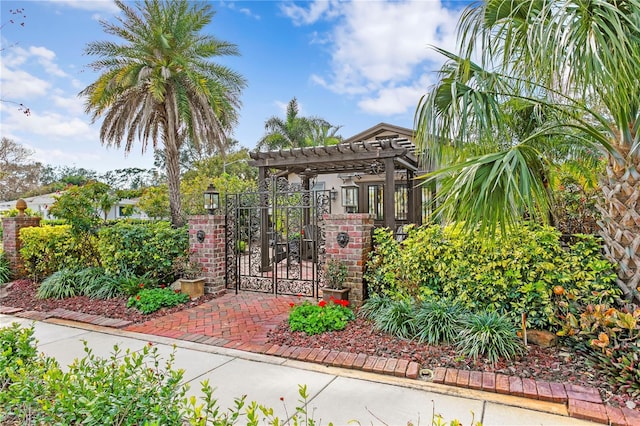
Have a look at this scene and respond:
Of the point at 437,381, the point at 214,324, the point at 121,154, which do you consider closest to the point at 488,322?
the point at 437,381

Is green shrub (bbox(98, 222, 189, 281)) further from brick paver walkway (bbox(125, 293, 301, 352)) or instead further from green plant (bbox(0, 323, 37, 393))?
green plant (bbox(0, 323, 37, 393))

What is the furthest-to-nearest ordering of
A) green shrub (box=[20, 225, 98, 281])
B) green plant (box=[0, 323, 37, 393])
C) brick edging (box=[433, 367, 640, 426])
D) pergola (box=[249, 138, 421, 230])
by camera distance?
pergola (box=[249, 138, 421, 230]) → green shrub (box=[20, 225, 98, 281]) → green plant (box=[0, 323, 37, 393]) → brick edging (box=[433, 367, 640, 426])

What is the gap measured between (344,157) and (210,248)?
3.45 m

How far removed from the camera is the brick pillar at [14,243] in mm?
8133

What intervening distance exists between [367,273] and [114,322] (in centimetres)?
365

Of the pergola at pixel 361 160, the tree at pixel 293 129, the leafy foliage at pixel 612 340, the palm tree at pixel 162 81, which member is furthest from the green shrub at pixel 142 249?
the tree at pixel 293 129

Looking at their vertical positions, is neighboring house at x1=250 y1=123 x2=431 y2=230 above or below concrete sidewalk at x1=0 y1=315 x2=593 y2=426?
above

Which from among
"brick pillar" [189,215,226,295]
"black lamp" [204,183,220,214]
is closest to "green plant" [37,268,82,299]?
"brick pillar" [189,215,226,295]

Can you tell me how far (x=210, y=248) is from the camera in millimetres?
6516

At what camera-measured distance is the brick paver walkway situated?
431 centimetres

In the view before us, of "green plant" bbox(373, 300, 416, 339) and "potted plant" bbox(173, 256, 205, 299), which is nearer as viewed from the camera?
"green plant" bbox(373, 300, 416, 339)

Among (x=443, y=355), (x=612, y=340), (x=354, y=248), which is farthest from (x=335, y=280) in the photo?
(x=612, y=340)

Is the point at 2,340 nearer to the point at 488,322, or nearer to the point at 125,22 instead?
the point at 488,322

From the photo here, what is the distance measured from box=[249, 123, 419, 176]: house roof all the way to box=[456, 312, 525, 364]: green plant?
170 inches
